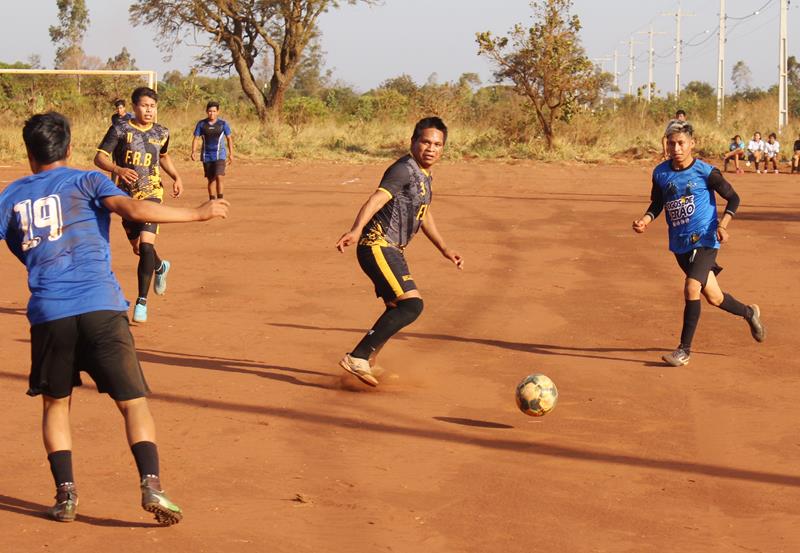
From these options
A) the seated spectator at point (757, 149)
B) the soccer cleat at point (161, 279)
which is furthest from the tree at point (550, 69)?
the soccer cleat at point (161, 279)

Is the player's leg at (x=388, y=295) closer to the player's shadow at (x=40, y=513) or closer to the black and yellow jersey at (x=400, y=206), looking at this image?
the black and yellow jersey at (x=400, y=206)

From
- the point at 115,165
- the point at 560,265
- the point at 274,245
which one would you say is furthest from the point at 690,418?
the point at 274,245

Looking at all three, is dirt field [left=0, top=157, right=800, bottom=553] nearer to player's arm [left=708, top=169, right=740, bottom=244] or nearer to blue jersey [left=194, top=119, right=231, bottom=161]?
player's arm [left=708, top=169, right=740, bottom=244]

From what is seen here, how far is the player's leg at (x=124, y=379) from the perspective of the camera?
498cm

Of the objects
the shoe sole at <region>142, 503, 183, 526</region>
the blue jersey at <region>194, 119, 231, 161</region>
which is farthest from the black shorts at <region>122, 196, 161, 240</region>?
the blue jersey at <region>194, 119, 231, 161</region>

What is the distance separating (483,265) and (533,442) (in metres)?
7.56

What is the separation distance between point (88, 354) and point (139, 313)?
5232 millimetres

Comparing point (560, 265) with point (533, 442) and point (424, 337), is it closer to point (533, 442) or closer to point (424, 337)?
point (424, 337)

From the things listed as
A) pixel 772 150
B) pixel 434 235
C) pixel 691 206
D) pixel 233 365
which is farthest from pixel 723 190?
pixel 772 150

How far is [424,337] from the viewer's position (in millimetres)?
9883

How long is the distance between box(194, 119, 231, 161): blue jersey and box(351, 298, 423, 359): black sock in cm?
1253

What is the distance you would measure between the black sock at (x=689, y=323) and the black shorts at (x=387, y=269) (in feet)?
7.63

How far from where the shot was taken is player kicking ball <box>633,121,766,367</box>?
884cm

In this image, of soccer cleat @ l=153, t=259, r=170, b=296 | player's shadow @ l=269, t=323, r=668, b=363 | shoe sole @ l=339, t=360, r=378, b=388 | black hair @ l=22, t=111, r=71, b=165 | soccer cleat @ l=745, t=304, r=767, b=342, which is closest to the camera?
black hair @ l=22, t=111, r=71, b=165
